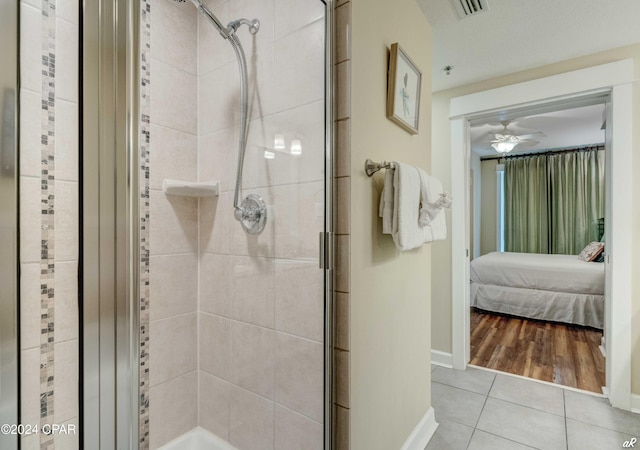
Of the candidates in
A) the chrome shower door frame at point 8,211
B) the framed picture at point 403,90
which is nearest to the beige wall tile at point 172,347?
the chrome shower door frame at point 8,211

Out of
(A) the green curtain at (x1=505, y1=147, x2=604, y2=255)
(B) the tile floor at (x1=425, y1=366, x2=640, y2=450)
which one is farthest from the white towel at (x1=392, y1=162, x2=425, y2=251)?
(A) the green curtain at (x1=505, y1=147, x2=604, y2=255)

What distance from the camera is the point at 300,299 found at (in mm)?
1158

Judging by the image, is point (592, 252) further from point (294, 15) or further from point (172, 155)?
point (172, 155)

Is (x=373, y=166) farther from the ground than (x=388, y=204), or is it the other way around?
(x=373, y=166)

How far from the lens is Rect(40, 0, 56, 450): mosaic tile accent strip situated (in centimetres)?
65

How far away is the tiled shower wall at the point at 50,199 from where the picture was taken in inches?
23.7

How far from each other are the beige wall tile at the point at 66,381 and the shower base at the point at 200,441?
61cm

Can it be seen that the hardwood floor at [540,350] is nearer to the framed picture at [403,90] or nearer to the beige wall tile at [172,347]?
the framed picture at [403,90]

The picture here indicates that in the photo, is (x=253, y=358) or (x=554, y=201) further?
(x=554, y=201)

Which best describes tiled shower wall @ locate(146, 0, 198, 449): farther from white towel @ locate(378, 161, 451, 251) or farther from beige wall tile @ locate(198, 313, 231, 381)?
white towel @ locate(378, 161, 451, 251)

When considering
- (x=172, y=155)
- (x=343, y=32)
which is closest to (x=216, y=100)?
(x=172, y=155)

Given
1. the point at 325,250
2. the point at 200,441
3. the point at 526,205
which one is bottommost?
the point at 200,441

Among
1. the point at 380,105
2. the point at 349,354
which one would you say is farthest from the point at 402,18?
the point at 349,354

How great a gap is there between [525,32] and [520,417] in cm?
230
